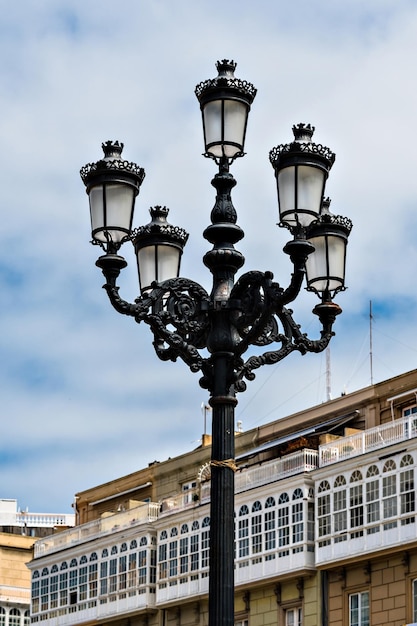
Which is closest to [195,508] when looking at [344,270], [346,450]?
[346,450]

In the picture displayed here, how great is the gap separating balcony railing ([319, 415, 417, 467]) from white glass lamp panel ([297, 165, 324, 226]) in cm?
2740

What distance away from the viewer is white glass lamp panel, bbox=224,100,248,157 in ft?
40.7

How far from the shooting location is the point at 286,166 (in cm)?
1207

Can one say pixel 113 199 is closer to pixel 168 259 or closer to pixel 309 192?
pixel 168 259

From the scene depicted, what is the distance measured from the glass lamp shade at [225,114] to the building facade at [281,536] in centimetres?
2710

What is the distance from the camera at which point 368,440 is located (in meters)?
41.2

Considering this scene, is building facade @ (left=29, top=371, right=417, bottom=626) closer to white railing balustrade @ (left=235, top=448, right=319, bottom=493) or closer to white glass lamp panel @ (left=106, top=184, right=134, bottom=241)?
white railing balustrade @ (left=235, top=448, right=319, bottom=493)

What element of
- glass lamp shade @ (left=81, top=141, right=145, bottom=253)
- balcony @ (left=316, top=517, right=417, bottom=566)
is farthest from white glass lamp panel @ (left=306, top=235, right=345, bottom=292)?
balcony @ (left=316, top=517, right=417, bottom=566)

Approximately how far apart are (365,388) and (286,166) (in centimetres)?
3246

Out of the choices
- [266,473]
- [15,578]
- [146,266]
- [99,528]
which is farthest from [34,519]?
[146,266]

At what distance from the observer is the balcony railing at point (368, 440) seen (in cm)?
3941

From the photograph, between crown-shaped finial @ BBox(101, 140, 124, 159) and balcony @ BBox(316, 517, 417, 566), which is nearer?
crown-shaped finial @ BBox(101, 140, 124, 159)

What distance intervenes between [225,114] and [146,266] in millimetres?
1680

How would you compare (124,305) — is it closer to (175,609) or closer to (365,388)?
(365,388)
